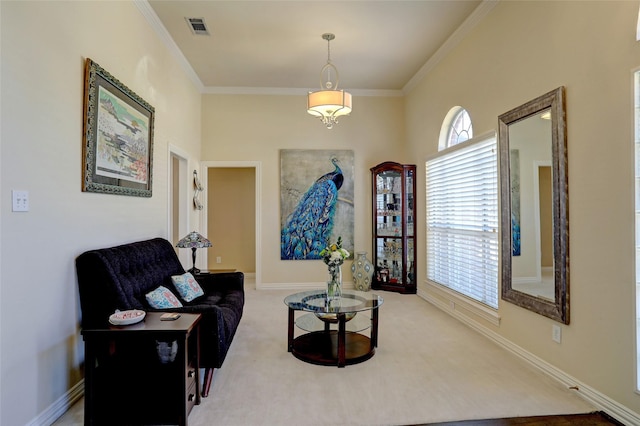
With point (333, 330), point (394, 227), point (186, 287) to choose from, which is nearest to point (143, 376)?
point (186, 287)

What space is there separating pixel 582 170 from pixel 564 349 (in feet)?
4.30

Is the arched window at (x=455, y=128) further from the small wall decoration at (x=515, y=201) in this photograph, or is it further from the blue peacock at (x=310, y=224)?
the blue peacock at (x=310, y=224)

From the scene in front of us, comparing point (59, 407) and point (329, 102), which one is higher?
point (329, 102)

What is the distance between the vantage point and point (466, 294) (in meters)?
4.22

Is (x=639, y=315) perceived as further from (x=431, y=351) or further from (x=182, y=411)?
(x=182, y=411)

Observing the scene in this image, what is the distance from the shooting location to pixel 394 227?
5.94 meters

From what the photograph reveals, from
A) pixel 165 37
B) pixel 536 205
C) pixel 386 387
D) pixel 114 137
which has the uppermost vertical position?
pixel 165 37

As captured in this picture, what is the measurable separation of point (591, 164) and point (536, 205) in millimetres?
650

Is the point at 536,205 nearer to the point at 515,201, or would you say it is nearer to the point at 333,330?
the point at 515,201

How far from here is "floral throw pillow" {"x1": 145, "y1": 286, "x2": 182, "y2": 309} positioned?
2.77 meters

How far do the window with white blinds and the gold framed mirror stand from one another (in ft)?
0.85

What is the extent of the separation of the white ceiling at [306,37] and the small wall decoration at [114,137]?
109 cm

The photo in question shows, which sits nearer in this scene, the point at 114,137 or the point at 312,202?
the point at 114,137

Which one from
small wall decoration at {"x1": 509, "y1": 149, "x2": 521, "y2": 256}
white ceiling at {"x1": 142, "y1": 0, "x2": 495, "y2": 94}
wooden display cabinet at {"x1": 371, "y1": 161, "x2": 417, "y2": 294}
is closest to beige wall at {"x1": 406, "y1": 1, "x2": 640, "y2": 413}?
small wall decoration at {"x1": 509, "y1": 149, "x2": 521, "y2": 256}
